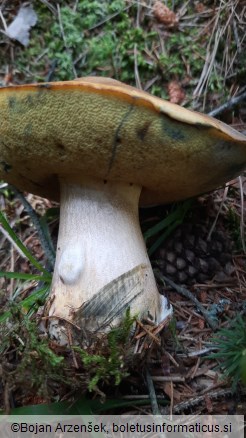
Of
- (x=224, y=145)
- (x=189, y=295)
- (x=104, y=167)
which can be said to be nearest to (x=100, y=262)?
(x=104, y=167)

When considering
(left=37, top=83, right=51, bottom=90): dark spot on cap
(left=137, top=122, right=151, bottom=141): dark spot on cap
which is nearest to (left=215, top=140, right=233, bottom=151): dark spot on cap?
(left=137, top=122, right=151, bottom=141): dark spot on cap

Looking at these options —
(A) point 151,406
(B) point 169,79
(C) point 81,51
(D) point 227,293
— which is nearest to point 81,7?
(C) point 81,51

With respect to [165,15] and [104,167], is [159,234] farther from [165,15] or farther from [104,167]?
[165,15]

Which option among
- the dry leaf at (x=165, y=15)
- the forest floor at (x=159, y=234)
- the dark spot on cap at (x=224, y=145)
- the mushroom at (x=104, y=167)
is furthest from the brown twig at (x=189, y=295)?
the dry leaf at (x=165, y=15)

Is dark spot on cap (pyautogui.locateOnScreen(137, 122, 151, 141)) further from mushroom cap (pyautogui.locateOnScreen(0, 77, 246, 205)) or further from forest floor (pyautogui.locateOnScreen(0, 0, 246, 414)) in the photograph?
forest floor (pyautogui.locateOnScreen(0, 0, 246, 414))

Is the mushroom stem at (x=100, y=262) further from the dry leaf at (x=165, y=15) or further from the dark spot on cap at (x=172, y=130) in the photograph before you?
the dry leaf at (x=165, y=15)

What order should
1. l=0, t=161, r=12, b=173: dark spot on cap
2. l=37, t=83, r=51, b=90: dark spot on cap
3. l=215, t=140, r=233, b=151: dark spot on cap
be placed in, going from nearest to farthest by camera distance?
l=37, t=83, r=51, b=90: dark spot on cap, l=215, t=140, r=233, b=151: dark spot on cap, l=0, t=161, r=12, b=173: dark spot on cap

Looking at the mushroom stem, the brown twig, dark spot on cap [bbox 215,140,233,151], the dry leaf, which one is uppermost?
the dry leaf

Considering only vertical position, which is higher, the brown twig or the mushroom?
the mushroom
